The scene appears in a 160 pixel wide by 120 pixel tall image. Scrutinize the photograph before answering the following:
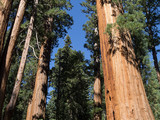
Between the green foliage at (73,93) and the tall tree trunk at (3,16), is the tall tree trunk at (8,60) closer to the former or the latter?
the tall tree trunk at (3,16)

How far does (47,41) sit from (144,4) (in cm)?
813

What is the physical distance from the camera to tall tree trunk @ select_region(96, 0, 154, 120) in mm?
2043

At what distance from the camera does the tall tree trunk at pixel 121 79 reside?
6.70 ft

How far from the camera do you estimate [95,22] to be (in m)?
11.9

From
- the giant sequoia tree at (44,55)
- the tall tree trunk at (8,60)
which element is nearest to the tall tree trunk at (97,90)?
the giant sequoia tree at (44,55)

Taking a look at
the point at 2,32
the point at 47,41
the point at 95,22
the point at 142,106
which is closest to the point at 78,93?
the point at 95,22

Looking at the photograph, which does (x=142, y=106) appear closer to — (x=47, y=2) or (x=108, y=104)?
(x=108, y=104)

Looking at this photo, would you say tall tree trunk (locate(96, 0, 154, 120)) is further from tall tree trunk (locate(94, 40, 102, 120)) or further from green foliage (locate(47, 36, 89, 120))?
green foliage (locate(47, 36, 89, 120))

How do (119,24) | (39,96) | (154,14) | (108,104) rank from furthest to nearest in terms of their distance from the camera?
(154,14) < (39,96) < (119,24) < (108,104)

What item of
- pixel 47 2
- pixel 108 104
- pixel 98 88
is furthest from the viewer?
pixel 98 88

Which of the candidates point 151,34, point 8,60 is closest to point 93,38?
point 151,34

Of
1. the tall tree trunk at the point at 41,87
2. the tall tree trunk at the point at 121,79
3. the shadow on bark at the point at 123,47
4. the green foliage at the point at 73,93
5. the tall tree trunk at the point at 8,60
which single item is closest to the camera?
the tall tree trunk at the point at 121,79

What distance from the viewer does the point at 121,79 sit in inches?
90.8

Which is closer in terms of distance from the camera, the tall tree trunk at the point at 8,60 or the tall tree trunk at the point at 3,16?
the tall tree trunk at the point at 3,16
